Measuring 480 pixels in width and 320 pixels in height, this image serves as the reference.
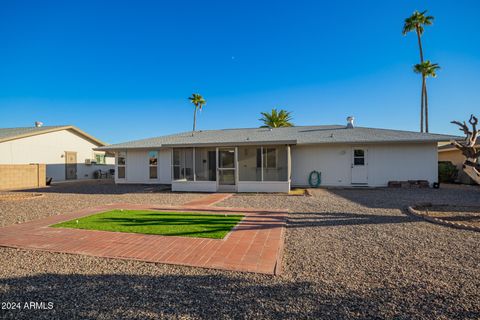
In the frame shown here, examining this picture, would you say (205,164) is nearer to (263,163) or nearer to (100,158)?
(263,163)

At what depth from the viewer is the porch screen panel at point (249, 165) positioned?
40.5 ft

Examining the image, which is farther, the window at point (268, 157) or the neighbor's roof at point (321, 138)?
the neighbor's roof at point (321, 138)

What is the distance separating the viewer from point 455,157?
17.0m

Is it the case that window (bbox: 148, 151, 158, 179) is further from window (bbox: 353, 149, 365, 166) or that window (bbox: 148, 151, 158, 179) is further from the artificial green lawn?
window (bbox: 353, 149, 365, 166)

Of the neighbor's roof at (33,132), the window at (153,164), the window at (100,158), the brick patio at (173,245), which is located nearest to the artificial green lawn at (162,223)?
the brick patio at (173,245)

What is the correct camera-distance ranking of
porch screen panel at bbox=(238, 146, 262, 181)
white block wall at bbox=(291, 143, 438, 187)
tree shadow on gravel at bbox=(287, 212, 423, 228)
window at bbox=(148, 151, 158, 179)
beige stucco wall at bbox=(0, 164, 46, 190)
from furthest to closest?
1. window at bbox=(148, 151, 158, 179)
2. beige stucco wall at bbox=(0, 164, 46, 190)
3. white block wall at bbox=(291, 143, 438, 187)
4. porch screen panel at bbox=(238, 146, 262, 181)
5. tree shadow on gravel at bbox=(287, 212, 423, 228)

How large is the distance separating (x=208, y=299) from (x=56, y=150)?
23191 millimetres

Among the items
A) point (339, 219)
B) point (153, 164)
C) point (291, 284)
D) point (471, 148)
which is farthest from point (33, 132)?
point (471, 148)

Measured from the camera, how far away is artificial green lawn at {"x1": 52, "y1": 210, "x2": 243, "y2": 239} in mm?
5387

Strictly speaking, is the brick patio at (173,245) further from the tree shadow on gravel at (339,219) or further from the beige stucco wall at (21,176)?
the beige stucco wall at (21,176)

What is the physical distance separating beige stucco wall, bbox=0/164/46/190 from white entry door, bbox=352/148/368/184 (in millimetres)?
21799

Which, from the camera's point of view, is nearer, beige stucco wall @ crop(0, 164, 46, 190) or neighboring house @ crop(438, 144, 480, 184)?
beige stucco wall @ crop(0, 164, 46, 190)

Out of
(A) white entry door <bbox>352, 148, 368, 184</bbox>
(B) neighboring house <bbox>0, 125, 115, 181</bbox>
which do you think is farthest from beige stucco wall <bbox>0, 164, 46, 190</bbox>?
(A) white entry door <bbox>352, 148, 368, 184</bbox>

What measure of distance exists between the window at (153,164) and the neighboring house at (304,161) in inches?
57.4
